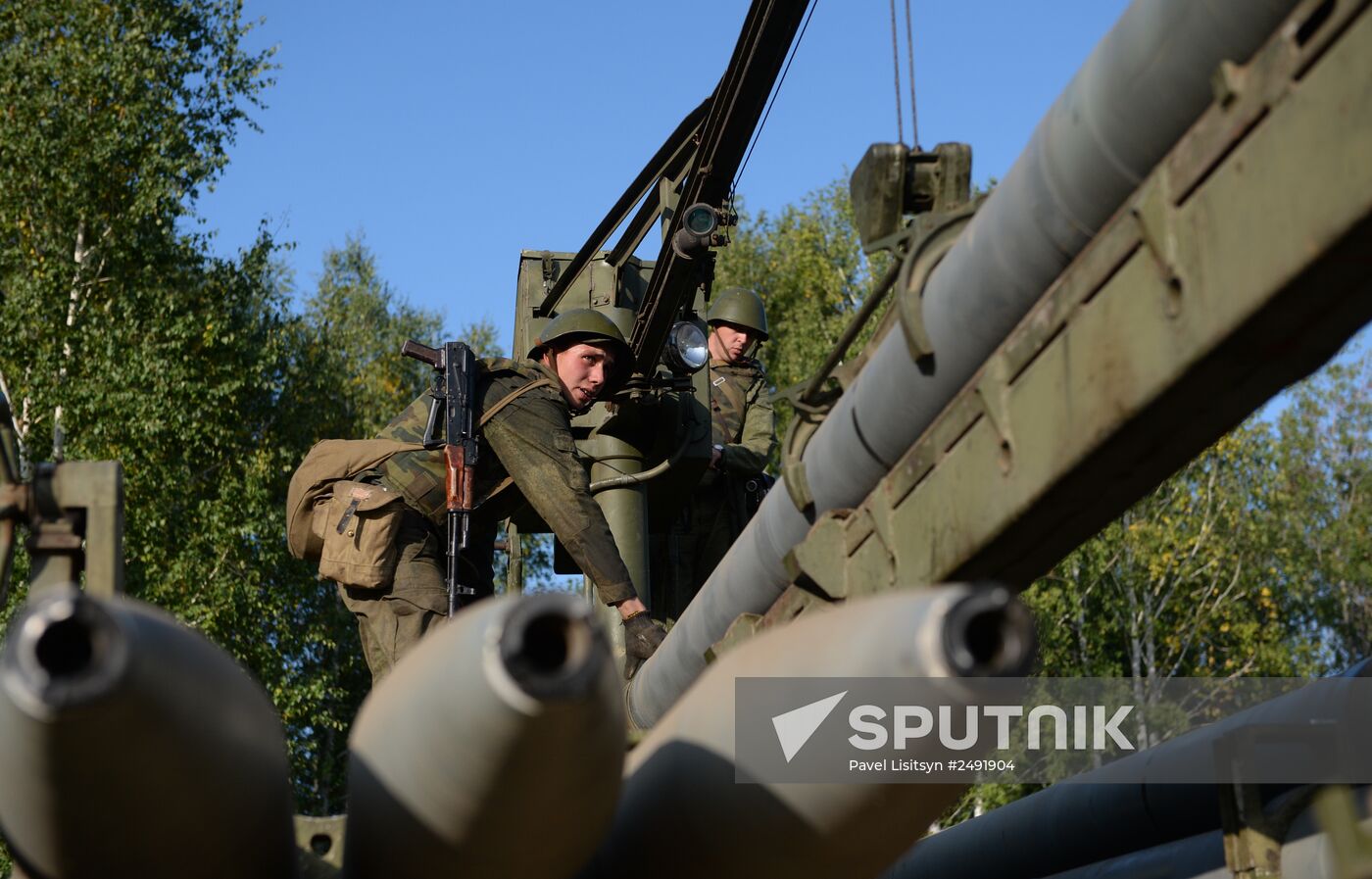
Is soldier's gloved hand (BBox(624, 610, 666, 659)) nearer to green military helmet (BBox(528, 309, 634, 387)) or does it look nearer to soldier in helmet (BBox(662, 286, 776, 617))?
green military helmet (BBox(528, 309, 634, 387))

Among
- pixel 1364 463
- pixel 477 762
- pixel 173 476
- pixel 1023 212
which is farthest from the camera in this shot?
pixel 1364 463

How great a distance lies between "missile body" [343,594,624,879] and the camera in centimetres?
170

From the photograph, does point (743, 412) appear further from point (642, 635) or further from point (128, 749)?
point (128, 749)

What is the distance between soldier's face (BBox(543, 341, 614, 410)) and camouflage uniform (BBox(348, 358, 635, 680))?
0.38 ft

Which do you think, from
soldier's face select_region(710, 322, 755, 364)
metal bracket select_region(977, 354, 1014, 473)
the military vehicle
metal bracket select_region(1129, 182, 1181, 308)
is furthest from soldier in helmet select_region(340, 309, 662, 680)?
soldier's face select_region(710, 322, 755, 364)

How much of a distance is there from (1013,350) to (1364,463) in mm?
27579

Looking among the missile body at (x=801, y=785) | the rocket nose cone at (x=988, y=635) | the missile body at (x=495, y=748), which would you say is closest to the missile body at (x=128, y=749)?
the missile body at (x=495, y=748)

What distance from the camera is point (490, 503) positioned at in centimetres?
621

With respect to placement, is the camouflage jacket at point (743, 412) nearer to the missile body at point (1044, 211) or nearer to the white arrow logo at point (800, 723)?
the missile body at point (1044, 211)

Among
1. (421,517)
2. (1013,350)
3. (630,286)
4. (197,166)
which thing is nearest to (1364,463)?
(197,166)

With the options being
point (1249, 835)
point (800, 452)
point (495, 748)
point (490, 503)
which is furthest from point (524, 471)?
point (495, 748)

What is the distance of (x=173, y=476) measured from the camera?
17.9m

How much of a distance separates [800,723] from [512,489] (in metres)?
4.38

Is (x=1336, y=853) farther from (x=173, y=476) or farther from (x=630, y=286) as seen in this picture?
(x=173, y=476)
